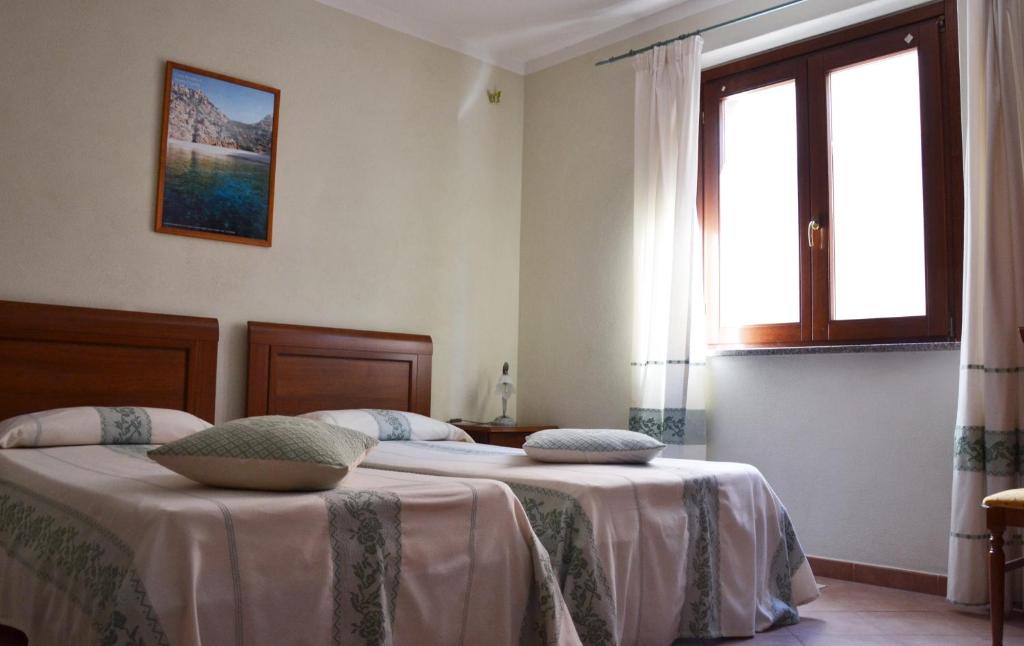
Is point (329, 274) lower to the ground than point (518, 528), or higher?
higher

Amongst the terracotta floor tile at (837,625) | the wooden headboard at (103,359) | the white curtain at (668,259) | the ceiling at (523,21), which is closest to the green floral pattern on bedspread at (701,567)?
the terracotta floor tile at (837,625)

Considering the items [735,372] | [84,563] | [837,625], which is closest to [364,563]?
[84,563]

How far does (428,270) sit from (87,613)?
10.5ft

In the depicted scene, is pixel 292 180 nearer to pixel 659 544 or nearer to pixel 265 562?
pixel 659 544

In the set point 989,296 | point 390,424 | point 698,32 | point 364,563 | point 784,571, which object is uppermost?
point 698,32

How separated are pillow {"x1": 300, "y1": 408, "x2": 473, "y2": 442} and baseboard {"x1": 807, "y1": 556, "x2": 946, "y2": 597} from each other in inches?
66.9

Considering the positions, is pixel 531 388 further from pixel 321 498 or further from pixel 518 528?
pixel 321 498

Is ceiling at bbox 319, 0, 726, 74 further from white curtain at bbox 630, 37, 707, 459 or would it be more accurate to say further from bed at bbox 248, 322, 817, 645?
bed at bbox 248, 322, 817, 645

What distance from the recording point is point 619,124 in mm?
4652

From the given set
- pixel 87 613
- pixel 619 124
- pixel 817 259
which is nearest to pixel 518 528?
pixel 87 613

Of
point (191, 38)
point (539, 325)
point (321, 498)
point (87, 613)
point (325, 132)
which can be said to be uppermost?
point (191, 38)

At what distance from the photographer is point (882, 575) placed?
3486 millimetres

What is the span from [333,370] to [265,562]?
8.28 ft

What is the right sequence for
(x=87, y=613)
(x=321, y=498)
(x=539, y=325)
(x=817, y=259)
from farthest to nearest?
(x=539, y=325) → (x=817, y=259) → (x=321, y=498) → (x=87, y=613)
